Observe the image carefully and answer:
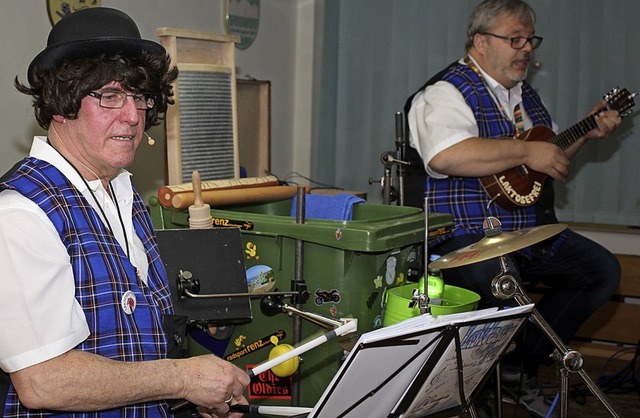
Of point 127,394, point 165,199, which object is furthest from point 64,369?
point 165,199

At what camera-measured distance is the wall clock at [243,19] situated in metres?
4.06

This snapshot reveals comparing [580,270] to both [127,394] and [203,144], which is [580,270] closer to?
[203,144]

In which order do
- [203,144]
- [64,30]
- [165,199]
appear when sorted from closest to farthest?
[64,30], [165,199], [203,144]

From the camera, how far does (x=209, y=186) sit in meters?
2.77

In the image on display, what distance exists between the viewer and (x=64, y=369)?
149cm

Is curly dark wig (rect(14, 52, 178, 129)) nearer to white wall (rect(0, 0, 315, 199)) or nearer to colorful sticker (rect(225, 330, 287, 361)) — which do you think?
colorful sticker (rect(225, 330, 287, 361))

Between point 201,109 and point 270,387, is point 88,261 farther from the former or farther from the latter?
point 201,109

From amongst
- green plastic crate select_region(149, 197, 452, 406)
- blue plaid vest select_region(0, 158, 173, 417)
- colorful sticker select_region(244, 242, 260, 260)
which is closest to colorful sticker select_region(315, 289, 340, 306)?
green plastic crate select_region(149, 197, 452, 406)

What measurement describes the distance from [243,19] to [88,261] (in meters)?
2.82

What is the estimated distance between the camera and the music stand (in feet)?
5.05

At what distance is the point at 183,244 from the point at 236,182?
0.53 meters

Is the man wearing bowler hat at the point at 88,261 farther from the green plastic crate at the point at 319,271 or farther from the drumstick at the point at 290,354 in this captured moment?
the green plastic crate at the point at 319,271

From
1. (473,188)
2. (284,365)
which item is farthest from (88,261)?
(473,188)

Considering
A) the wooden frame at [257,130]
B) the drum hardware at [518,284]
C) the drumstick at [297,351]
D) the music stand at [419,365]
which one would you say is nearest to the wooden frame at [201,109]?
the wooden frame at [257,130]
